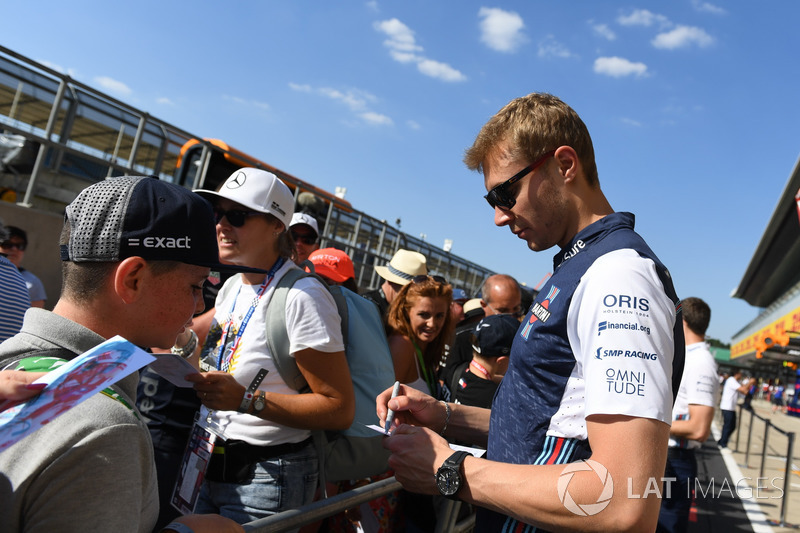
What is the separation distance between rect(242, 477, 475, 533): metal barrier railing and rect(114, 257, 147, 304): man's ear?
765 mm

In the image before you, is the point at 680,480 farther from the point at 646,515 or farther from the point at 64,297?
the point at 64,297

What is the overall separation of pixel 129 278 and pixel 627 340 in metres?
1.12

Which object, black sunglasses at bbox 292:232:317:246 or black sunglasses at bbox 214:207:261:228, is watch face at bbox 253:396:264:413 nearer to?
black sunglasses at bbox 214:207:261:228

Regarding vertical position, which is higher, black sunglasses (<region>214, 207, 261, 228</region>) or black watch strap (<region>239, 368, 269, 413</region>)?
black sunglasses (<region>214, 207, 261, 228</region>)

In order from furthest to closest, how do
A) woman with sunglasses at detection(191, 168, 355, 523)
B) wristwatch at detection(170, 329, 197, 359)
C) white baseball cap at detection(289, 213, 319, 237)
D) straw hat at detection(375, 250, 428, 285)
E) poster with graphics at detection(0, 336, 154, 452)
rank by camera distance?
1. straw hat at detection(375, 250, 428, 285)
2. white baseball cap at detection(289, 213, 319, 237)
3. wristwatch at detection(170, 329, 197, 359)
4. woman with sunglasses at detection(191, 168, 355, 523)
5. poster with graphics at detection(0, 336, 154, 452)

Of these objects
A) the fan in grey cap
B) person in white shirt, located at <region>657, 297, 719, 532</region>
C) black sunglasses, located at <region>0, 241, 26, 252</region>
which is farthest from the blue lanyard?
black sunglasses, located at <region>0, 241, 26, 252</region>

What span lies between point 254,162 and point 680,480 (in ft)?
26.5

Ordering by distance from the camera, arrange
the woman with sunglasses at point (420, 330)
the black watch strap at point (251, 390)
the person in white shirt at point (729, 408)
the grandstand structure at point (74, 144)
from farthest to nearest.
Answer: the person in white shirt at point (729, 408)
the grandstand structure at point (74, 144)
the woman with sunglasses at point (420, 330)
the black watch strap at point (251, 390)

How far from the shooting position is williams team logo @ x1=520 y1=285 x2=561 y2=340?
1.53 meters

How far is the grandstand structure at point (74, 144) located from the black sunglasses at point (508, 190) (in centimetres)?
592

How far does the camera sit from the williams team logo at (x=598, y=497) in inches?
48.1

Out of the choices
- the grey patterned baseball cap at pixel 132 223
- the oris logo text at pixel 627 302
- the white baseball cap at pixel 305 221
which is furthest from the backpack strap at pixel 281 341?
the white baseball cap at pixel 305 221

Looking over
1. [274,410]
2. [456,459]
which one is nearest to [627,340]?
[456,459]

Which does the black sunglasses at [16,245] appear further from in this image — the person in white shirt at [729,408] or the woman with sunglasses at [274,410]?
the person in white shirt at [729,408]
